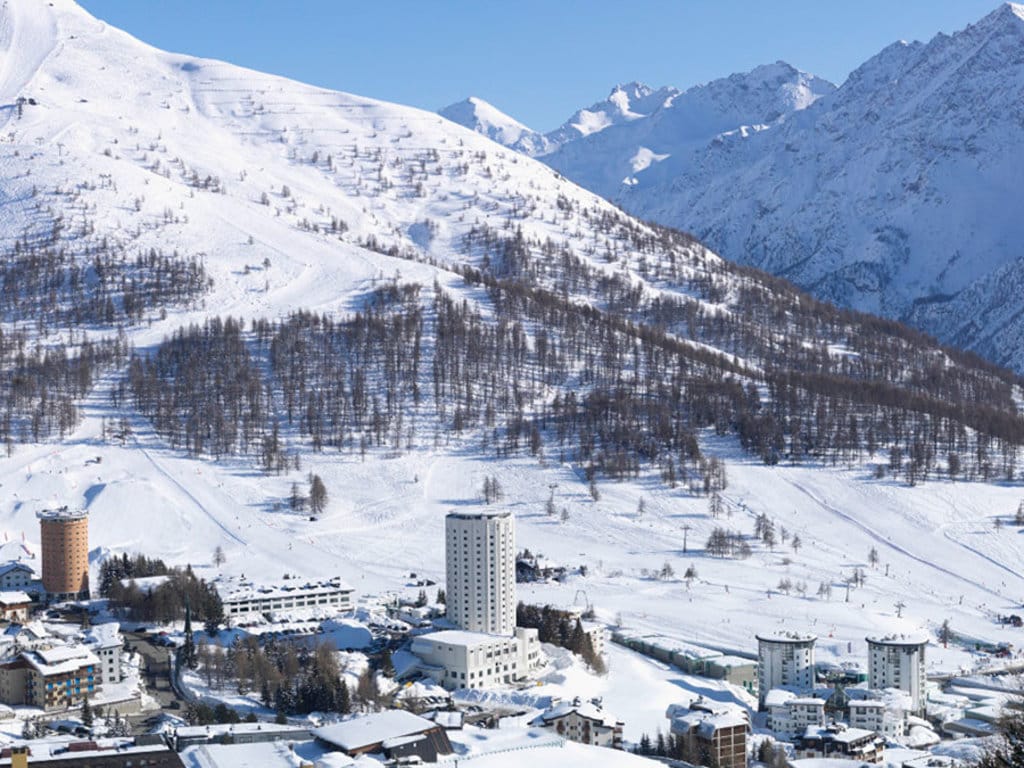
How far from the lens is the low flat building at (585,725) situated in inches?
2020

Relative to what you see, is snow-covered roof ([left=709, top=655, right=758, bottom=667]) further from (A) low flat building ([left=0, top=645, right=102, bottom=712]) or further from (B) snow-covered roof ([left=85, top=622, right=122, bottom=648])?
(A) low flat building ([left=0, top=645, right=102, bottom=712])

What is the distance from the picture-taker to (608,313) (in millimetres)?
139250

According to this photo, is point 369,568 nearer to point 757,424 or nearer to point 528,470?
point 528,470

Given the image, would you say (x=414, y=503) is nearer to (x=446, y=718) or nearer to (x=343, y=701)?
(x=343, y=701)

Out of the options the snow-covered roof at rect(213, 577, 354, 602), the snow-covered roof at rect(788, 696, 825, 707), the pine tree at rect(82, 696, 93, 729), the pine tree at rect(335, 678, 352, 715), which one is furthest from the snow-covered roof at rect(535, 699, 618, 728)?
the snow-covered roof at rect(213, 577, 354, 602)

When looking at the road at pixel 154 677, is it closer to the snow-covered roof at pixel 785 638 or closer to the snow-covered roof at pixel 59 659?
the snow-covered roof at pixel 59 659

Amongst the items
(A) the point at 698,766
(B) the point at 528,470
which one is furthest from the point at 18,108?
(A) the point at 698,766

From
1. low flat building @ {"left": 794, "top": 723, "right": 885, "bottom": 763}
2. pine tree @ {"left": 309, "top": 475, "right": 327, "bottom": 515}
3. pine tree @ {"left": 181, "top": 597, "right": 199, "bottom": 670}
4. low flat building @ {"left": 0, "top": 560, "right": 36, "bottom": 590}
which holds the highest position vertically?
pine tree @ {"left": 309, "top": 475, "right": 327, "bottom": 515}

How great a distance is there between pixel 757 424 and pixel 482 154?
93304 mm

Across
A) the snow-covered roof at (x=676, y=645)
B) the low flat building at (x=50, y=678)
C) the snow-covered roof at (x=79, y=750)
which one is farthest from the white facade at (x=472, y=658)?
the snow-covered roof at (x=79, y=750)

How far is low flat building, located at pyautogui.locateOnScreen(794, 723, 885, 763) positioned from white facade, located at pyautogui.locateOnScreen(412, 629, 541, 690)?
1238 cm

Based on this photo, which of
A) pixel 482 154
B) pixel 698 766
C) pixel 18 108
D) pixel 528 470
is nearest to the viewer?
pixel 698 766

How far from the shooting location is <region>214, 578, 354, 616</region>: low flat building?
69.9 meters

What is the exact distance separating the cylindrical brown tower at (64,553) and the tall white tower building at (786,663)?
3277 centimetres
